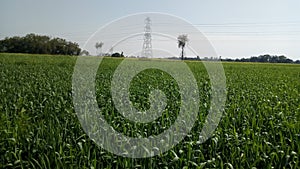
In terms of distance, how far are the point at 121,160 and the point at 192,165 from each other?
82 centimetres

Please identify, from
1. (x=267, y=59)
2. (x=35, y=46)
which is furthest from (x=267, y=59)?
(x=35, y=46)

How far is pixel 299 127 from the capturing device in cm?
500

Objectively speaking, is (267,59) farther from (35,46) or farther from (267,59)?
(35,46)

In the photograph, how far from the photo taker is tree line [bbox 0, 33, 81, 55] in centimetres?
6619

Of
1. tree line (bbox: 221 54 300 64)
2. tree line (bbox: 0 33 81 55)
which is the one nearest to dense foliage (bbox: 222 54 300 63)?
tree line (bbox: 221 54 300 64)

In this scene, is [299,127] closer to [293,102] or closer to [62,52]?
[293,102]

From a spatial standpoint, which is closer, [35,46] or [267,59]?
[35,46]

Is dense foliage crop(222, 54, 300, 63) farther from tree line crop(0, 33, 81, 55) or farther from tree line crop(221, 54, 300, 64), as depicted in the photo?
tree line crop(0, 33, 81, 55)

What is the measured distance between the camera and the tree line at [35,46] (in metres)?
66.2

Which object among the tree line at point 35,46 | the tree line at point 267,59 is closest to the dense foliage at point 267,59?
the tree line at point 267,59

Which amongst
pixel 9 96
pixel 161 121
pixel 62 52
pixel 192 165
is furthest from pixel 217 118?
pixel 62 52

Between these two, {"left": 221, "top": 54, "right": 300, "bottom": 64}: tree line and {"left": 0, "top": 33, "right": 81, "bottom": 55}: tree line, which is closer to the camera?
{"left": 0, "top": 33, "right": 81, "bottom": 55}: tree line

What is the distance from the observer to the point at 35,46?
66938 mm

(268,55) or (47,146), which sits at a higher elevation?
(268,55)
